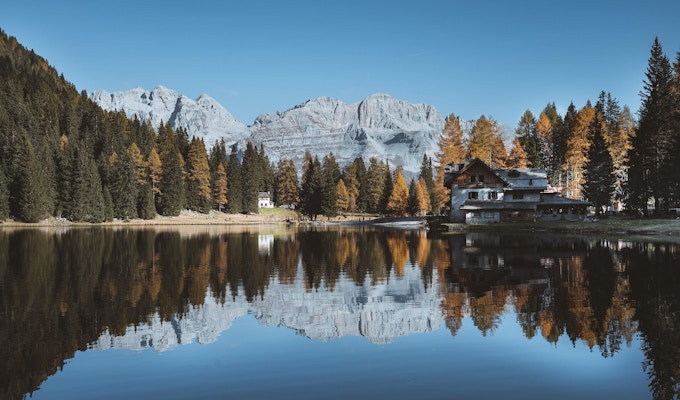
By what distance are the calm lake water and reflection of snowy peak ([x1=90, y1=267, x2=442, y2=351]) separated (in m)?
0.08

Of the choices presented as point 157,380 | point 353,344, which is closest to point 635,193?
point 353,344

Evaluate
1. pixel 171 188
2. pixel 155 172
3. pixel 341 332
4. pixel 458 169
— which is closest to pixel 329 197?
pixel 171 188

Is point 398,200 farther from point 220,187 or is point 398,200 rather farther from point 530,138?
point 220,187

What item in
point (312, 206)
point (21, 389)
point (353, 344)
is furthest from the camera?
point (312, 206)

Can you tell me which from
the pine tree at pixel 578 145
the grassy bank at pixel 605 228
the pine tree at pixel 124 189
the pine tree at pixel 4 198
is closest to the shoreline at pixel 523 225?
the grassy bank at pixel 605 228

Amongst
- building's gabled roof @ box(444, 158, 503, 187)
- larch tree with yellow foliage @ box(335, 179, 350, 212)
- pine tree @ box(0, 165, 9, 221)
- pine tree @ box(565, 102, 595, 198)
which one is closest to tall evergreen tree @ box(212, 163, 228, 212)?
larch tree with yellow foliage @ box(335, 179, 350, 212)

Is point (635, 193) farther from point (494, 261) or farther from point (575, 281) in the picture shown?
point (575, 281)

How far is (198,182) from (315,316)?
118 meters

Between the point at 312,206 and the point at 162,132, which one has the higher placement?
the point at 162,132

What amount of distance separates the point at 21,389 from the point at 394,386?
8.13 m

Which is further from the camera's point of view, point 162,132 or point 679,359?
point 162,132

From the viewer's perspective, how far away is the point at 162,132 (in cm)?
15275

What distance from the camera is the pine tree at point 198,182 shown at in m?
129

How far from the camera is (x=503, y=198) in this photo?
281 feet
